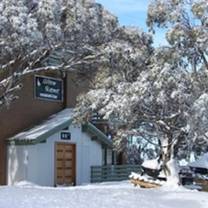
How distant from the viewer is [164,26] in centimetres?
2177

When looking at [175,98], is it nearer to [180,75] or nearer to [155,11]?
[180,75]

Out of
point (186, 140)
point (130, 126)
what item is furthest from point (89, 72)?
point (186, 140)

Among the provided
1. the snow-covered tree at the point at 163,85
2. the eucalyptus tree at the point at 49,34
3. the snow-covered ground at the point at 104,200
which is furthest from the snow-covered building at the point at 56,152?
the snow-covered ground at the point at 104,200

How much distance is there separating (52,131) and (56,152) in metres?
1.35

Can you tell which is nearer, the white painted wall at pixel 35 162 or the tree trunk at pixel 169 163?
the tree trunk at pixel 169 163

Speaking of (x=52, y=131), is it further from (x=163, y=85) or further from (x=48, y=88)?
(x=163, y=85)

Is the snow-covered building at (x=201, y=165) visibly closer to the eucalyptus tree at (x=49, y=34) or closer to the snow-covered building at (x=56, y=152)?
the eucalyptus tree at (x=49, y=34)

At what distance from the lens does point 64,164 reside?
29.5 metres

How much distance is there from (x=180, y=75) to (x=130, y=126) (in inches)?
133

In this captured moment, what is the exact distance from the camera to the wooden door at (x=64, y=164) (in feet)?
95.5

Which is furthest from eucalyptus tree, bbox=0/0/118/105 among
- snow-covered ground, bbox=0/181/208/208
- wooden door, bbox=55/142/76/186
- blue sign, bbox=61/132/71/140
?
snow-covered ground, bbox=0/181/208/208

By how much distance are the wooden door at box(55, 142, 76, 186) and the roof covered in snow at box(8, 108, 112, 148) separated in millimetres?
1079

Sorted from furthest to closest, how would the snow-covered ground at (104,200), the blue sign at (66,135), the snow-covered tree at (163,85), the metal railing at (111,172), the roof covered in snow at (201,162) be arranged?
the metal railing at (111,172) → the blue sign at (66,135) → the roof covered in snow at (201,162) → the snow-covered tree at (163,85) → the snow-covered ground at (104,200)

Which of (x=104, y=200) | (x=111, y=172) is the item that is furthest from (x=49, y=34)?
(x=111, y=172)
